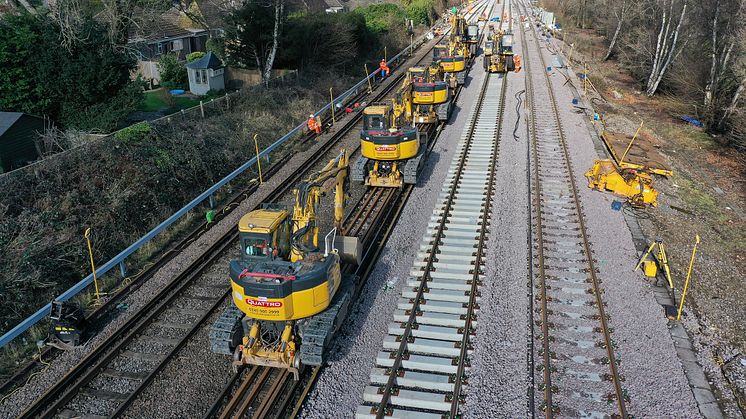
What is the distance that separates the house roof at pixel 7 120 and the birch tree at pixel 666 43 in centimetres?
3132

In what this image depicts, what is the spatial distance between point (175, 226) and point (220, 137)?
21.1ft

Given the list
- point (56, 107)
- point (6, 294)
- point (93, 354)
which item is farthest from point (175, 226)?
point (56, 107)

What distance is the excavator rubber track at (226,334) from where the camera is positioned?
9.80 m

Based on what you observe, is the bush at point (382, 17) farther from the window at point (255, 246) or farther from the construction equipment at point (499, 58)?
the window at point (255, 246)

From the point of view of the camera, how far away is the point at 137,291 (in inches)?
509

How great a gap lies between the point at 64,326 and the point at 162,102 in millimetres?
18358

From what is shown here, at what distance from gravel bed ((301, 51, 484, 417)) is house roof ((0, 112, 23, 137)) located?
12.4 m

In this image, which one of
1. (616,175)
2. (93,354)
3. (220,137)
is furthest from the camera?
(220,137)

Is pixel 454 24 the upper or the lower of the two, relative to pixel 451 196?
upper

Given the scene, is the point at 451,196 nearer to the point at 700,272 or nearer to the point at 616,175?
the point at 616,175

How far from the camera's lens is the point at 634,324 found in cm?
1141

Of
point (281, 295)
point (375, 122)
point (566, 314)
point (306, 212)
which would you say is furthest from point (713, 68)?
point (281, 295)

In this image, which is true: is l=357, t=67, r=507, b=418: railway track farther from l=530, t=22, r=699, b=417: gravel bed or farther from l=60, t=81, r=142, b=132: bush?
l=60, t=81, r=142, b=132: bush

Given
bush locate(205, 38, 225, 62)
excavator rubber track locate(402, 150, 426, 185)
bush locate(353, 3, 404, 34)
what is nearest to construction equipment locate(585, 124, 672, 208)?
excavator rubber track locate(402, 150, 426, 185)
